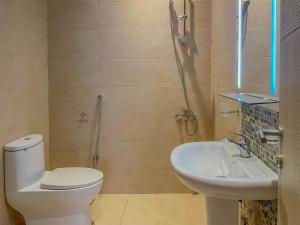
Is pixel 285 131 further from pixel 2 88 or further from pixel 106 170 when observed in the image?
pixel 106 170

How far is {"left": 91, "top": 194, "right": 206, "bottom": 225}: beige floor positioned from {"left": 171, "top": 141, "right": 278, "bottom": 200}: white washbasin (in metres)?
0.95

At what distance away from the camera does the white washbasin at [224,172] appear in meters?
1.24

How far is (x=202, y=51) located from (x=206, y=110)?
1.93 feet

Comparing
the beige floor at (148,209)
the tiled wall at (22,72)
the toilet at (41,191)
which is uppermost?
the tiled wall at (22,72)

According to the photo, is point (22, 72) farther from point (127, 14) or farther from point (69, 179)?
point (127, 14)

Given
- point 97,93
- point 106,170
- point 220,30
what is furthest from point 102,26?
point 106,170

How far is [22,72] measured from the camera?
263 cm

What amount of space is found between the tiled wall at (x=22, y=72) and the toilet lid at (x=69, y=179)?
0.34m

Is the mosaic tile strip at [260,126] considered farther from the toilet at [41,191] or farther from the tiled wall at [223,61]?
the toilet at [41,191]

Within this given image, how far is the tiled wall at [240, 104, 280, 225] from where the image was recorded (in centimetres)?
150

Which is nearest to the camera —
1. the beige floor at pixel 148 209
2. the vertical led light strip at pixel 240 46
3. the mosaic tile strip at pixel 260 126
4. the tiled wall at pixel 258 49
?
the mosaic tile strip at pixel 260 126

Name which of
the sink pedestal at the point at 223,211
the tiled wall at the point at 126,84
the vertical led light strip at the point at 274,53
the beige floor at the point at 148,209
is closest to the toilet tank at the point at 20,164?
the beige floor at the point at 148,209

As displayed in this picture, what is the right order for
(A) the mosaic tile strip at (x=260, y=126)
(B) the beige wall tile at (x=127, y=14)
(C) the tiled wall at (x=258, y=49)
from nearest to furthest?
(A) the mosaic tile strip at (x=260, y=126)
(C) the tiled wall at (x=258, y=49)
(B) the beige wall tile at (x=127, y=14)

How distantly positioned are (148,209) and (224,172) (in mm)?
1360
